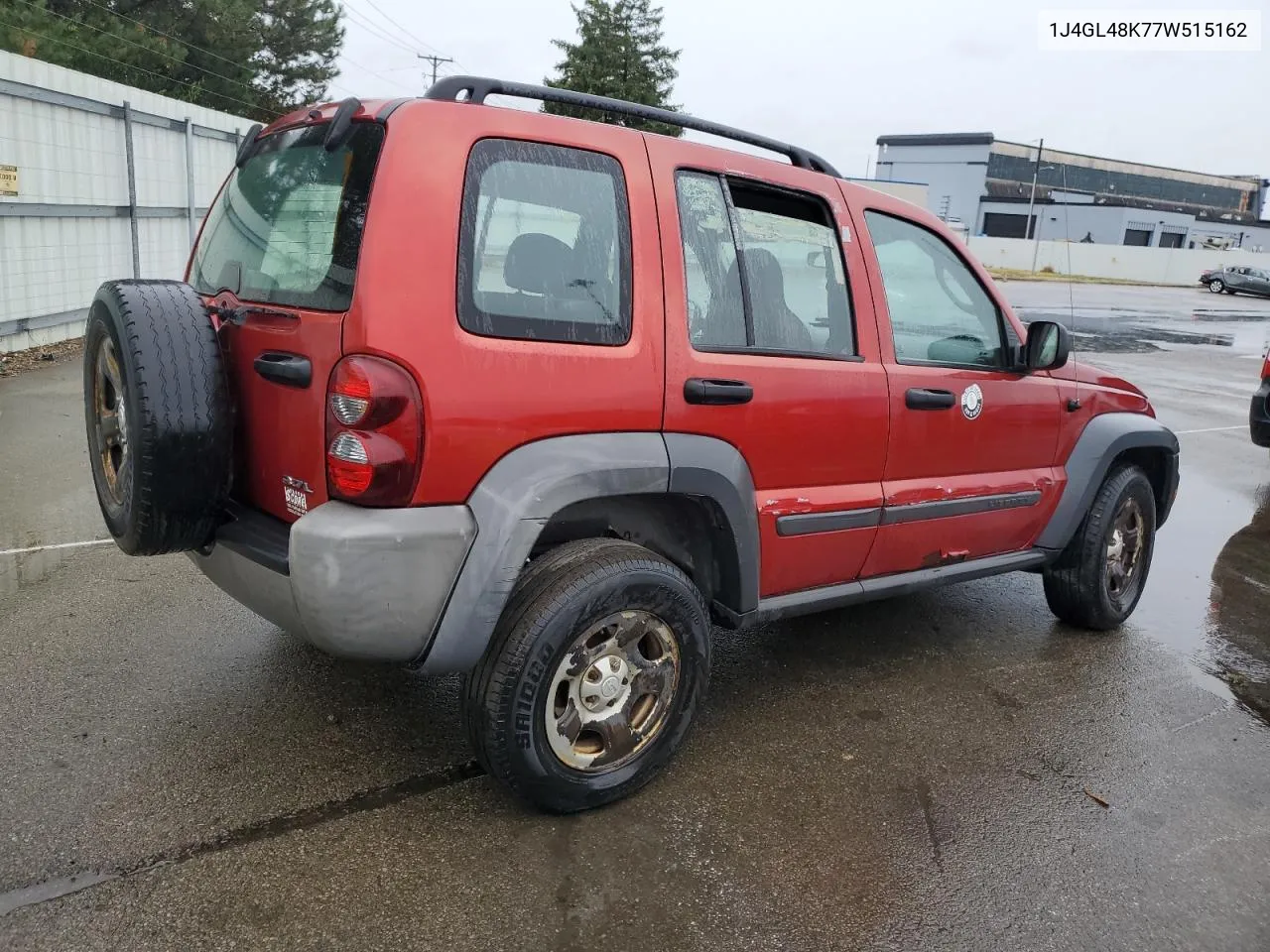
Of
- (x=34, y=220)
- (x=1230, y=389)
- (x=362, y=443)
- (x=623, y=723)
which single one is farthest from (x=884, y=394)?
(x=1230, y=389)

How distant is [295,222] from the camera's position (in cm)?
277

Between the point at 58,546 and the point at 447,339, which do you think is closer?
the point at 447,339

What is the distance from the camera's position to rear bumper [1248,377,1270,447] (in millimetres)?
7672

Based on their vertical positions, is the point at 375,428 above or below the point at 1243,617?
above

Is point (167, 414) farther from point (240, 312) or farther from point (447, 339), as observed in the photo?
point (447, 339)

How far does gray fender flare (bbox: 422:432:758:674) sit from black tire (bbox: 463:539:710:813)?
0.07 meters

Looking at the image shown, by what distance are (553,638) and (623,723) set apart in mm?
432

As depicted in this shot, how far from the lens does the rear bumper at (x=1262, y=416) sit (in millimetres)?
7672

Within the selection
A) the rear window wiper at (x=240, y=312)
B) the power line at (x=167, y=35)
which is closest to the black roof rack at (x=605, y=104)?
the rear window wiper at (x=240, y=312)

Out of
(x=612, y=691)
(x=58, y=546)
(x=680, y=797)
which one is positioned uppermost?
(x=612, y=691)

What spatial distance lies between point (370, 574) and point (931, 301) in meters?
2.40

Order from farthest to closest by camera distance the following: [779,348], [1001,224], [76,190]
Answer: [1001,224] → [76,190] → [779,348]

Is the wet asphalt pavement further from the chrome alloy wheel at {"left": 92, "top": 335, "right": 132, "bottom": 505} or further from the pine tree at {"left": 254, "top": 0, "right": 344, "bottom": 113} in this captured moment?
the pine tree at {"left": 254, "top": 0, "right": 344, "bottom": 113}

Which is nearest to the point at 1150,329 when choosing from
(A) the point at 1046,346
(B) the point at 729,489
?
(A) the point at 1046,346
